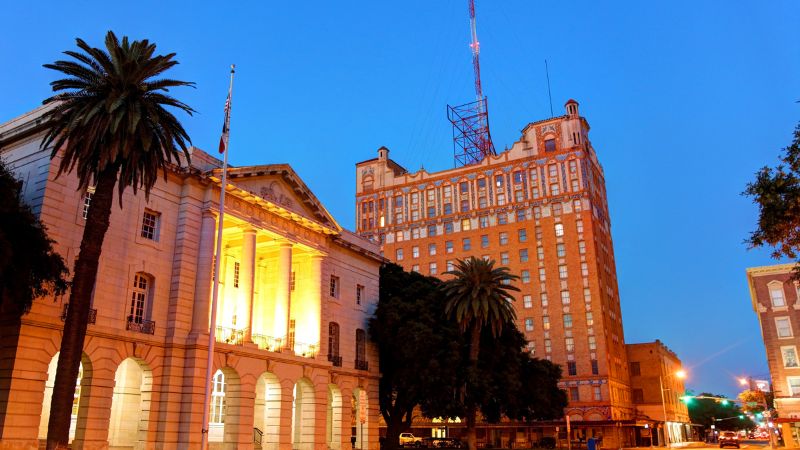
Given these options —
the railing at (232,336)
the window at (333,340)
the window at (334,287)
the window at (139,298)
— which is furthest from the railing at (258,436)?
the window at (139,298)

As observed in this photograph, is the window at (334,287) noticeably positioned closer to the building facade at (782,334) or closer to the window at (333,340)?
the window at (333,340)

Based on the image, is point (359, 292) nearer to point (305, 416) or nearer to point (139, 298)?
point (305, 416)

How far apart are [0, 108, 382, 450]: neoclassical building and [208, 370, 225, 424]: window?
0.11m

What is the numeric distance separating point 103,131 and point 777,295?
71718mm

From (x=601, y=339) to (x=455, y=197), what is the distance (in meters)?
31.2

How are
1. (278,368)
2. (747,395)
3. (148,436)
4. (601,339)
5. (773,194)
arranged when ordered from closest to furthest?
(773,194)
(148,436)
(278,368)
(601,339)
(747,395)

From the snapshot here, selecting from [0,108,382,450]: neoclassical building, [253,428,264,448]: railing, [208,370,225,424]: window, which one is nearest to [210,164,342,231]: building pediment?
[0,108,382,450]: neoclassical building

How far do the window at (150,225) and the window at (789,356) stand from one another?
6551 cm

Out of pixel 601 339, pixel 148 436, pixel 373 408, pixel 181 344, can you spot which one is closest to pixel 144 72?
pixel 181 344

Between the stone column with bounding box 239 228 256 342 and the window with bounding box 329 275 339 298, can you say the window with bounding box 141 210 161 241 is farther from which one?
the window with bounding box 329 275 339 298

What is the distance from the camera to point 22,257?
2509 centimetres

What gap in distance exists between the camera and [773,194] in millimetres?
21672

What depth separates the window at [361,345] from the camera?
172ft

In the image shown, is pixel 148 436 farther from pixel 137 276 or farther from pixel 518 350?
pixel 518 350
